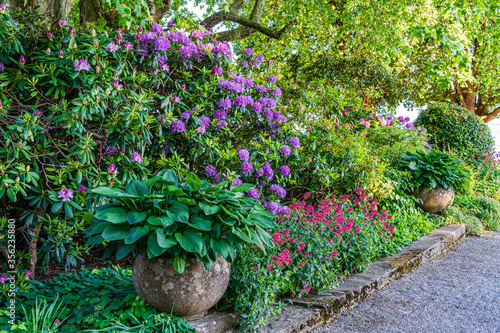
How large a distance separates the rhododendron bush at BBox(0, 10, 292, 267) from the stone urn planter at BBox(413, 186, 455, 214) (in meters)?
3.52

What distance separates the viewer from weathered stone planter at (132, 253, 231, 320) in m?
2.26

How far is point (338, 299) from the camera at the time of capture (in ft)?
10.0

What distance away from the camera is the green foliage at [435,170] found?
20.8 feet

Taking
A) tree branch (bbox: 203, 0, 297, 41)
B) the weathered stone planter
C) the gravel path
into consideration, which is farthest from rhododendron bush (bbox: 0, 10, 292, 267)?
tree branch (bbox: 203, 0, 297, 41)

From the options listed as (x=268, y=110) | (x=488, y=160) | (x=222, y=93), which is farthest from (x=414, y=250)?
(x=488, y=160)

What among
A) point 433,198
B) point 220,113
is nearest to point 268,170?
point 220,113

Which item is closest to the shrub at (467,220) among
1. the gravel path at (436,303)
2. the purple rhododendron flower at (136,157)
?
the gravel path at (436,303)

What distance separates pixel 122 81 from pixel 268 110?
1.68 meters

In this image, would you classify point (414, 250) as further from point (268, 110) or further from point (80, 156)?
point (80, 156)

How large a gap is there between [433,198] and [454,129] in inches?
197

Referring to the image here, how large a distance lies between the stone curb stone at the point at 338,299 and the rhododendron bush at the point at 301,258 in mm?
81

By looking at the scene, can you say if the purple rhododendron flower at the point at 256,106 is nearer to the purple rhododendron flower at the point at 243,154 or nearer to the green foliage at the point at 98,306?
the purple rhododendron flower at the point at 243,154

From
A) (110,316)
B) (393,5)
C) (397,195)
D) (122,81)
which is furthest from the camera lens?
(393,5)

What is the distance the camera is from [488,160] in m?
10.5
